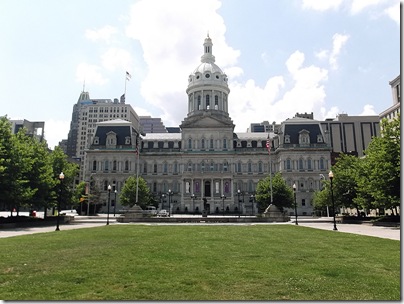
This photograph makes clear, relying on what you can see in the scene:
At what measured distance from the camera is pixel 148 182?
9369cm

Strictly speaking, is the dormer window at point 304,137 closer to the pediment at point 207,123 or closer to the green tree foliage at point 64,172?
the pediment at point 207,123

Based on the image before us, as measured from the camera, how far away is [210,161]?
91.0m

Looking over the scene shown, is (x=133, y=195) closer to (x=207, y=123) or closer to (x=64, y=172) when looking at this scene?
(x=64, y=172)

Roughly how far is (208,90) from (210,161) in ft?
73.5

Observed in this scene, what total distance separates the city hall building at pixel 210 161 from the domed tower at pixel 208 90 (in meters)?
A: 3.42

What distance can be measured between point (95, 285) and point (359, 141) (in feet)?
437

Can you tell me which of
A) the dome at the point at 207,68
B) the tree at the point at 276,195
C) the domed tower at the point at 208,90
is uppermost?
the dome at the point at 207,68

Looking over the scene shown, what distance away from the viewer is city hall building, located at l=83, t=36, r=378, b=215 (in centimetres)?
8819

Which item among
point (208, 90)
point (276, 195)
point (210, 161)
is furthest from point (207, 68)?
point (276, 195)

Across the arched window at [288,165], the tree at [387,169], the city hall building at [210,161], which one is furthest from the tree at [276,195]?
the tree at [387,169]

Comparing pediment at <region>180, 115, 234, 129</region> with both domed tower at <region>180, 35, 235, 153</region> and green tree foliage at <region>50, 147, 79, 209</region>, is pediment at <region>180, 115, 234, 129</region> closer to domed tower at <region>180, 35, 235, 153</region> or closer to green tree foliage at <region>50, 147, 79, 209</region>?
domed tower at <region>180, 35, 235, 153</region>

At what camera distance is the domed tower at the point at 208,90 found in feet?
331

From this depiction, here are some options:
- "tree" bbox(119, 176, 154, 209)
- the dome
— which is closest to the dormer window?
the dome

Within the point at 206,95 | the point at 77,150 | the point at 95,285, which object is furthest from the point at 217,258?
the point at 77,150
